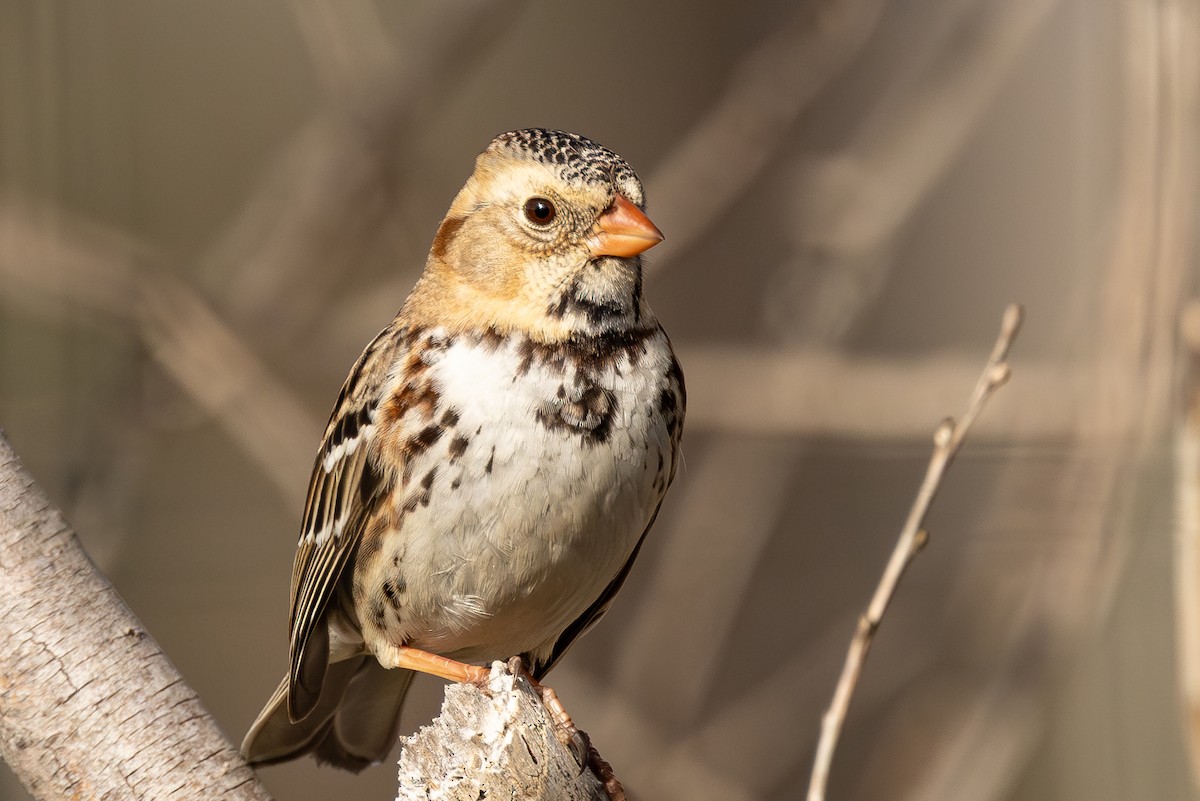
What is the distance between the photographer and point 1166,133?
253 centimetres

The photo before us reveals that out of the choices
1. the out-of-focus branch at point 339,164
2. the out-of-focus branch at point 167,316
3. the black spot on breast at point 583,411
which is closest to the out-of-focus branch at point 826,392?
the out-of-focus branch at point 339,164

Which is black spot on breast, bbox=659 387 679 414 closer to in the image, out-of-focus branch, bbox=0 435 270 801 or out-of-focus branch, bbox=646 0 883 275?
out-of-focus branch, bbox=0 435 270 801

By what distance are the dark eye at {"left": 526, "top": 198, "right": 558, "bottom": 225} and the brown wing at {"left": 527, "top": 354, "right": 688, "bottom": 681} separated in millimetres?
359

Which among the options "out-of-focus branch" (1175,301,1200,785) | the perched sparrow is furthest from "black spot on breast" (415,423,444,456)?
"out-of-focus branch" (1175,301,1200,785)

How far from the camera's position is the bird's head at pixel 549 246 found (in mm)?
2488

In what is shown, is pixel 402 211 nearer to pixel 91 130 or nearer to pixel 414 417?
pixel 91 130

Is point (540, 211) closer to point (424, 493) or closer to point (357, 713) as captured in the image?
point (424, 493)

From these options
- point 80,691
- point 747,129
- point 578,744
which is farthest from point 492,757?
point 747,129

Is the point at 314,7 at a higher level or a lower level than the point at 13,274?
higher

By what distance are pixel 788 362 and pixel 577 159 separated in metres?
1.63

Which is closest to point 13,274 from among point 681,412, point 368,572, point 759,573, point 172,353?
point 172,353

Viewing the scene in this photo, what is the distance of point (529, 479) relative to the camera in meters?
2.33

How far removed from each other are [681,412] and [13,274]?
243 cm

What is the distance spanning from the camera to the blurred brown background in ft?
10.7
